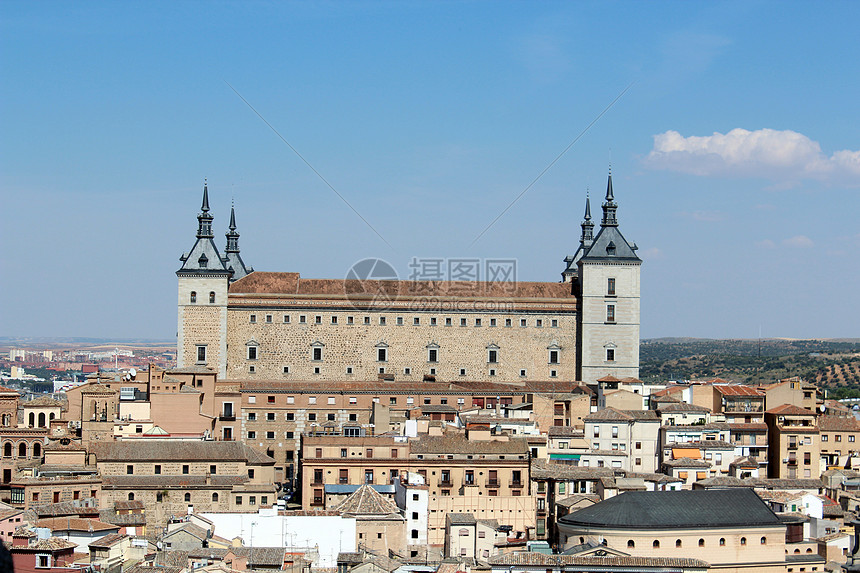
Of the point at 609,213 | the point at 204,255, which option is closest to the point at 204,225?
the point at 204,255

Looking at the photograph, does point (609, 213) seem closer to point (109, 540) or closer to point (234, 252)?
point (234, 252)

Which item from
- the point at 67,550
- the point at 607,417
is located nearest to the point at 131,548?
the point at 67,550

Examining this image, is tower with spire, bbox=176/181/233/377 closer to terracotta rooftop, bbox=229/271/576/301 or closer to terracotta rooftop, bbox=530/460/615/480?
terracotta rooftop, bbox=229/271/576/301

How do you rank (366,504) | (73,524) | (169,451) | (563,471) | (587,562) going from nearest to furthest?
1. (587,562)
2. (73,524)
3. (366,504)
4. (563,471)
5. (169,451)

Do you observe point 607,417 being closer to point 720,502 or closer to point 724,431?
point 724,431

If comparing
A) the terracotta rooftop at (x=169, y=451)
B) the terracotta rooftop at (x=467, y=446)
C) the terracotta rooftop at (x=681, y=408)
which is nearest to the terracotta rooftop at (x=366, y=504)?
the terracotta rooftop at (x=467, y=446)

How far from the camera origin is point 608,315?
7306cm

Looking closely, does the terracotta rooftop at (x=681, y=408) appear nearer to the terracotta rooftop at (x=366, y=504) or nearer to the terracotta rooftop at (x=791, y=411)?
the terracotta rooftop at (x=791, y=411)

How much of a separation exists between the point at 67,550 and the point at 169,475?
512 inches

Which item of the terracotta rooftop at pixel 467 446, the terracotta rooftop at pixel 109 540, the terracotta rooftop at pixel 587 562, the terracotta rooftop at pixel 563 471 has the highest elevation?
the terracotta rooftop at pixel 467 446

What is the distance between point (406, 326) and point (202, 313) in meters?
11.6

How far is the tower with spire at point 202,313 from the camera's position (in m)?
70.8

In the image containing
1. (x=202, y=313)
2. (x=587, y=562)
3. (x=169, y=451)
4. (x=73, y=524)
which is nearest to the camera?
(x=587, y=562)

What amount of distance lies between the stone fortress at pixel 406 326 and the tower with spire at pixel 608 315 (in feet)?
0.19
